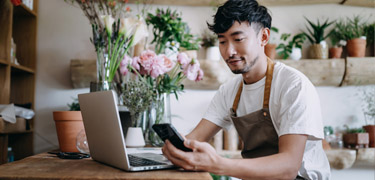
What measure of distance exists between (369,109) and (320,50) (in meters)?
0.70

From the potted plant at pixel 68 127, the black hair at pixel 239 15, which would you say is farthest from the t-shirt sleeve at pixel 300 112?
the potted plant at pixel 68 127

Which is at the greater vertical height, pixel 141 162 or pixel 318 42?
pixel 318 42

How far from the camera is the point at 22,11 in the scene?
2738 mm

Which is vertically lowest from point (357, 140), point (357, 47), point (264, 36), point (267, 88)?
point (357, 140)

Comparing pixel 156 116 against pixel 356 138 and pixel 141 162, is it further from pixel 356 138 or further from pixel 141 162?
pixel 356 138

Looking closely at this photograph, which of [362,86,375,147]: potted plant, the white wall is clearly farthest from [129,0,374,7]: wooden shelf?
[362,86,375,147]: potted plant

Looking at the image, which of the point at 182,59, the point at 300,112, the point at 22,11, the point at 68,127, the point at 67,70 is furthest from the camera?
the point at 67,70

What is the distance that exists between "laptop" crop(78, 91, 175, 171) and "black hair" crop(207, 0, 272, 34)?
0.68 m

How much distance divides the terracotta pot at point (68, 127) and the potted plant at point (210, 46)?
1.70 metres

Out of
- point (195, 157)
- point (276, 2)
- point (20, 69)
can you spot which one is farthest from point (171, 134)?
point (276, 2)

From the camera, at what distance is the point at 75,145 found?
142cm

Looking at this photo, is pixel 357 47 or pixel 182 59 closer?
pixel 182 59

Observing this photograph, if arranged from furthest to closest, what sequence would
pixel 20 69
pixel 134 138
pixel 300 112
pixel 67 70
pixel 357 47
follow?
pixel 67 70
pixel 357 47
pixel 20 69
pixel 134 138
pixel 300 112

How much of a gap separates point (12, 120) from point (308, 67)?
2369 millimetres
